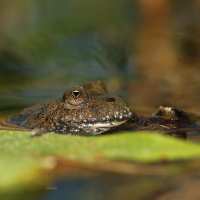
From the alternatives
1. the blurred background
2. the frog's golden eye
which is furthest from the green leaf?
the blurred background

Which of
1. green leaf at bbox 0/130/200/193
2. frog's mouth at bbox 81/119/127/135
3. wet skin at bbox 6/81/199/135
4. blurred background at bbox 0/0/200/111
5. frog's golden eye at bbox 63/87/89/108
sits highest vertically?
blurred background at bbox 0/0/200/111

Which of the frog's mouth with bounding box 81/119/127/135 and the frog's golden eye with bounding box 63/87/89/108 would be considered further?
the frog's golden eye with bounding box 63/87/89/108

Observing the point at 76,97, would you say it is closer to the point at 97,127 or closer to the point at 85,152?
the point at 97,127

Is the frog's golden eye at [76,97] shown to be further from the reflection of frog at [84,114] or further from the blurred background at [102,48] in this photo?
the blurred background at [102,48]

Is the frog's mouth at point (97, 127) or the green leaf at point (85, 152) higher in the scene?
the frog's mouth at point (97, 127)

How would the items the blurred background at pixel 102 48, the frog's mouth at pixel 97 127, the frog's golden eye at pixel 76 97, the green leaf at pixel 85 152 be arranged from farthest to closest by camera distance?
the blurred background at pixel 102 48, the frog's golden eye at pixel 76 97, the frog's mouth at pixel 97 127, the green leaf at pixel 85 152

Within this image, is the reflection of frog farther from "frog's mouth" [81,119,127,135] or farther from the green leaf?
the green leaf

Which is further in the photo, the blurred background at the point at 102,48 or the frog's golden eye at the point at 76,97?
the blurred background at the point at 102,48

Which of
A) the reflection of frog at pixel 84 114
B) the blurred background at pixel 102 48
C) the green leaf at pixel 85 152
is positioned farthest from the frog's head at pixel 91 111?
the blurred background at pixel 102 48

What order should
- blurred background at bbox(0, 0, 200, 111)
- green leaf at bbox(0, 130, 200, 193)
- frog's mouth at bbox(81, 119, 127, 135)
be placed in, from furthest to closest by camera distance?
blurred background at bbox(0, 0, 200, 111)
frog's mouth at bbox(81, 119, 127, 135)
green leaf at bbox(0, 130, 200, 193)
